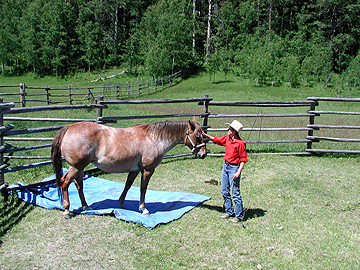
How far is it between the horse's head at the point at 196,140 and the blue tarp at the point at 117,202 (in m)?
1.11

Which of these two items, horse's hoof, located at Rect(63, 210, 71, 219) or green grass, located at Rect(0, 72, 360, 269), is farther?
horse's hoof, located at Rect(63, 210, 71, 219)

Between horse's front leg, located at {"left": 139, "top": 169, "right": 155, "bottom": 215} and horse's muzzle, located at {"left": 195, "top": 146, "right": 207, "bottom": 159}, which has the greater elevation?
horse's muzzle, located at {"left": 195, "top": 146, "right": 207, "bottom": 159}

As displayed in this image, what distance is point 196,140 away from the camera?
557cm

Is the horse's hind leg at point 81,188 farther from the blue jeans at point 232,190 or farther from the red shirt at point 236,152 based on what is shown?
the red shirt at point 236,152

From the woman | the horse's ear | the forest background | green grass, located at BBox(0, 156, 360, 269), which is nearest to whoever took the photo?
green grass, located at BBox(0, 156, 360, 269)

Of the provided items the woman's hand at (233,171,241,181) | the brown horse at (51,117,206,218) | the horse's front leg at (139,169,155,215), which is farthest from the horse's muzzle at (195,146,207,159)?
the horse's front leg at (139,169,155,215)

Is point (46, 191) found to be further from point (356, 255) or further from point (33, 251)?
point (356, 255)

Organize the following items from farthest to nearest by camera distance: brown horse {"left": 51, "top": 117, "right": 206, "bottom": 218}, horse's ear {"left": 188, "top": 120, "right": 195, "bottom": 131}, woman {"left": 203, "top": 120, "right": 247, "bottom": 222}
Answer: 1. horse's ear {"left": 188, "top": 120, "right": 195, "bottom": 131}
2. woman {"left": 203, "top": 120, "right": 247, "bottom": 222}
3. brown horse {"left": 51, "top": 117, "right": 206, "bottom": 218}

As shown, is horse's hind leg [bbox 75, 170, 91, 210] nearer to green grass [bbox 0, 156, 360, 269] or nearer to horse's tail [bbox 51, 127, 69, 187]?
green grass [bbox 0, 156, 360, 269]

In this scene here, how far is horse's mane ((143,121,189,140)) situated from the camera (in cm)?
566

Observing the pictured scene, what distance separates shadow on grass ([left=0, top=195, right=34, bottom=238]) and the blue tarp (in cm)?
12

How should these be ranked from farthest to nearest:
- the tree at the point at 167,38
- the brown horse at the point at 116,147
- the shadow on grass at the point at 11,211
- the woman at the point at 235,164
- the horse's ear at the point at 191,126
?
the tree at the point at 167,38 → the horse's ear at the point at 191,126 → the woman at the point at 235,164 → the brown horse at the point at 116,147 → the shadow on grass at the point at 11,211

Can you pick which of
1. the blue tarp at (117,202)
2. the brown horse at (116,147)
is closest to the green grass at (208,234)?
the blue tarp at (117,202)

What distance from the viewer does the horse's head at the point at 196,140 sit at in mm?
5504
